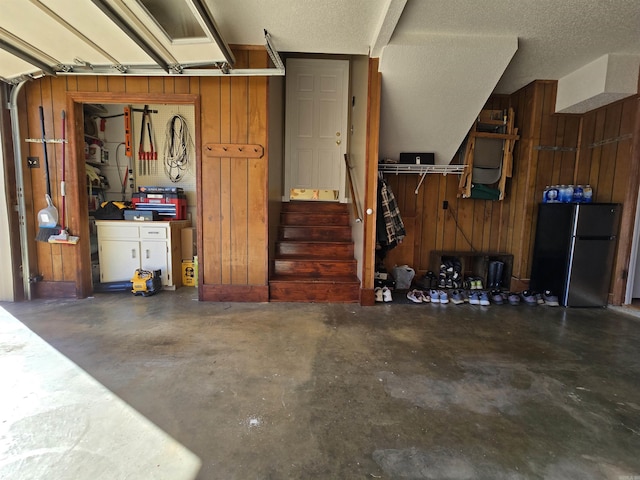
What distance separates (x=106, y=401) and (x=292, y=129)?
395cm

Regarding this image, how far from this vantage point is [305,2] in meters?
2.48

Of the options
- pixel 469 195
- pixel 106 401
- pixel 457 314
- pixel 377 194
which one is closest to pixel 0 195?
pixel 106 401

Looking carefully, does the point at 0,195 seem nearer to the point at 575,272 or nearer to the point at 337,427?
the point at 337,427

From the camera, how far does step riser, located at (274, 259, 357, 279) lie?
3807mm

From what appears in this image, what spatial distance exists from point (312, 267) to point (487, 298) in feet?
6.83

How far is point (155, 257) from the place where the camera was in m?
3.94

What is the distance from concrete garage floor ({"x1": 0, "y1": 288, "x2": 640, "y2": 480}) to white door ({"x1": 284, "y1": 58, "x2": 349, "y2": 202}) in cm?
219

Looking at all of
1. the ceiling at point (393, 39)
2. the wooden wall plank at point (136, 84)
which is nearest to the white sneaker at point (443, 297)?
the ceiling at point (393, 39)

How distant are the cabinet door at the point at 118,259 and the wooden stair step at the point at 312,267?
1786 mm

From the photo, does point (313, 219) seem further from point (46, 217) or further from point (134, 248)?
point (46, 217)

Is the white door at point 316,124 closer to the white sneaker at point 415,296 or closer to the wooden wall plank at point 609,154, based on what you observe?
the white sneaker at point 415,296

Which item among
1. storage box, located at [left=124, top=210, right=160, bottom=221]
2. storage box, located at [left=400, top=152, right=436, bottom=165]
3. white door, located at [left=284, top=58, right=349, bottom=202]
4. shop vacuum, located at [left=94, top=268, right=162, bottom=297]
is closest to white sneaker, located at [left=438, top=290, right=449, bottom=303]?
storage box, located at [left=400, top=152, right=436, bottom=165]

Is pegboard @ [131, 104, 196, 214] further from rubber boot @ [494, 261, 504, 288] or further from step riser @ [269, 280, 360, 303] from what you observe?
rubber boot @ [494, 261, 504, 288]

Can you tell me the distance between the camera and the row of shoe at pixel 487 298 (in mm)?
3654
